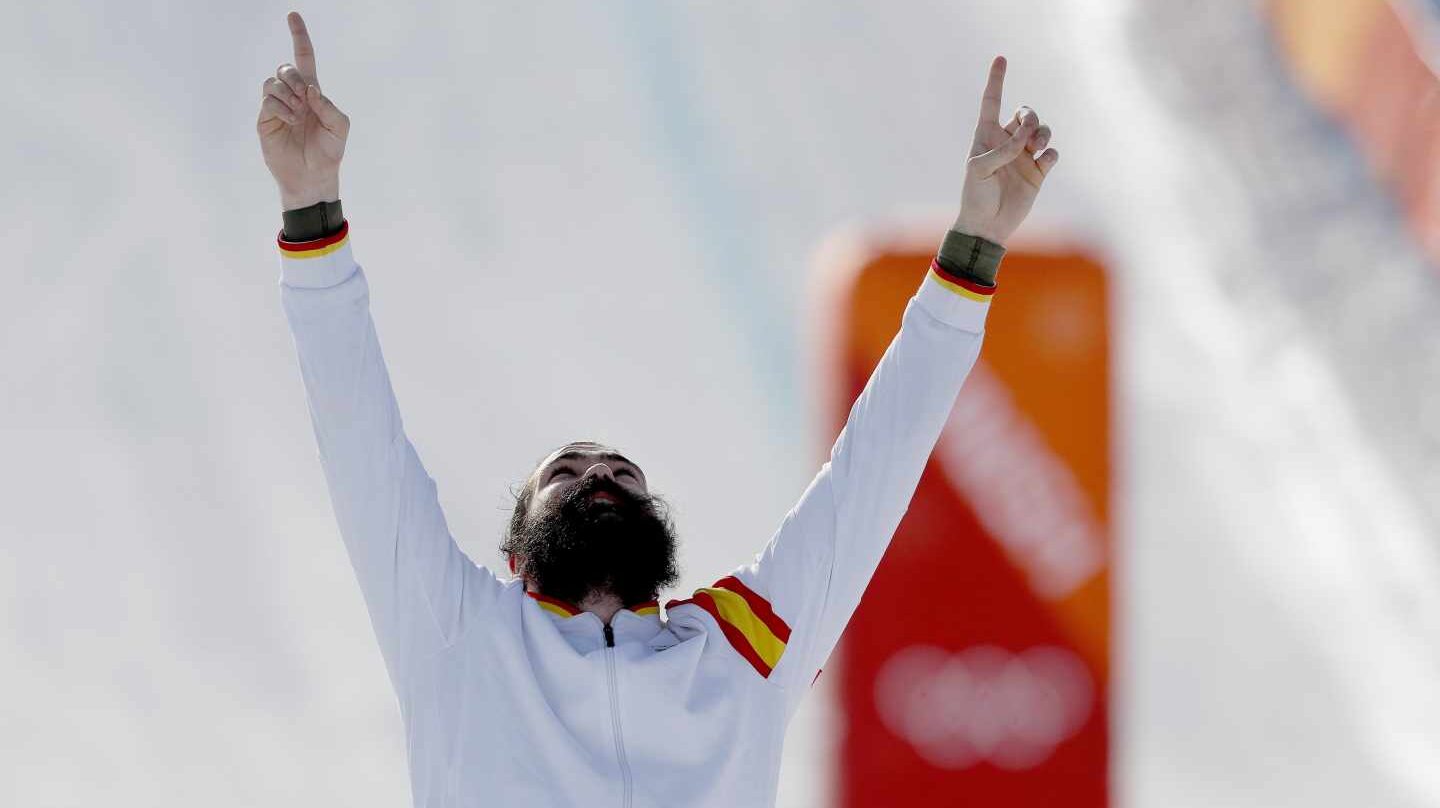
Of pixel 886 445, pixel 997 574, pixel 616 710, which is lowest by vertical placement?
pixel 997 574

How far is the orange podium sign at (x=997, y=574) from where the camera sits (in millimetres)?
3828

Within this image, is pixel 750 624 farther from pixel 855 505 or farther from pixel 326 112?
pixel 326 112

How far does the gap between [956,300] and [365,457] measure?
718 mm

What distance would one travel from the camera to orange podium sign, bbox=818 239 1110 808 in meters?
3.83

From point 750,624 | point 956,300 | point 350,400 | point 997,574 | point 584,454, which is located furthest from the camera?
point 997,574

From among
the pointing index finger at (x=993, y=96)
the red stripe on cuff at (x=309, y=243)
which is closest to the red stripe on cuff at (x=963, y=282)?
the pointing index finger at (x=993, y=96)

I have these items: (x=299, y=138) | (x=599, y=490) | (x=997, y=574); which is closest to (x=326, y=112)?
(x=299, y=138)

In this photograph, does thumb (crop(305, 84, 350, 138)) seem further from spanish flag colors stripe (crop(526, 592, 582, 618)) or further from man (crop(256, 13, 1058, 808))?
spanish flag colors stripe (crop(526, 592, 582, 618))

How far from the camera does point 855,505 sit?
5.98 ft

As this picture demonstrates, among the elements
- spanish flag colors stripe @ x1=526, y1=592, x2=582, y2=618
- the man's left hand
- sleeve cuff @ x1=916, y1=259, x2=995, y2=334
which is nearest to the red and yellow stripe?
spanish flag colors stripe @ x1=526, y1=592, x2=582, y2=618

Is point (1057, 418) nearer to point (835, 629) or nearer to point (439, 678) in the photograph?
point (835, 629)

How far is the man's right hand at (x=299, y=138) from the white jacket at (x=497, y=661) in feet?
0.19

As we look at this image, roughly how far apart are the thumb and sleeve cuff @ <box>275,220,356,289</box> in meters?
0.12

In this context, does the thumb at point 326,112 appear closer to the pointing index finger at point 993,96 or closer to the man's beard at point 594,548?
the man's beard at point 594,548
